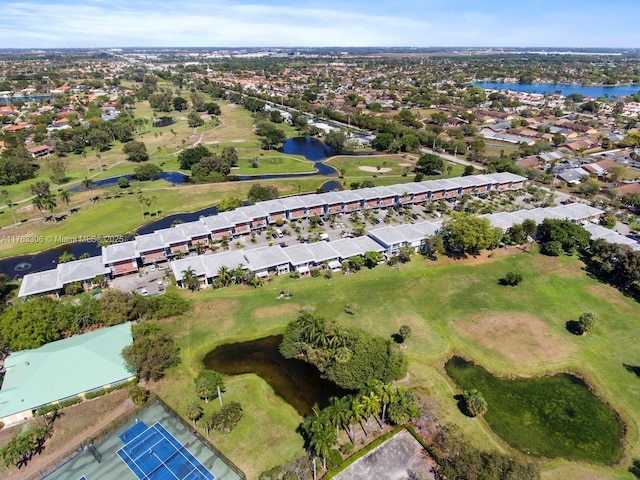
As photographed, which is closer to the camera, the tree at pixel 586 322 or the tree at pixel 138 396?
the tree at pixel 138 396

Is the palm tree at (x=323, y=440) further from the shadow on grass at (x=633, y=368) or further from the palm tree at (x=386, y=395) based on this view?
the shadow on grass at (x=633, y=368)

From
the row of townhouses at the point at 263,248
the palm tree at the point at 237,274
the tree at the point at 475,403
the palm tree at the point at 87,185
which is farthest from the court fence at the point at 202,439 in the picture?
the palm tree at the point at 87,185

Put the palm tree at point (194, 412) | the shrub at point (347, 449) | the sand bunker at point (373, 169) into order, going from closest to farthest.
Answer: the shrub at point (347, 449)
the palm tree at point (194, 412)
the sand bunker at point (373, 169)

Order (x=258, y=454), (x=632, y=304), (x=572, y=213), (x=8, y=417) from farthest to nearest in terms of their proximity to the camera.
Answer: (x=572, y=213)
(x=632, y=304)
(x=8, y=417)
(x=258, y=454)

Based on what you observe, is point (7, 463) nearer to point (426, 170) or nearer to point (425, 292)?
point (425, 292)

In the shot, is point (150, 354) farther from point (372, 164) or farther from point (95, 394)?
point (372, 164)

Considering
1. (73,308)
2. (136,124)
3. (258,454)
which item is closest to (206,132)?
(136,124)
